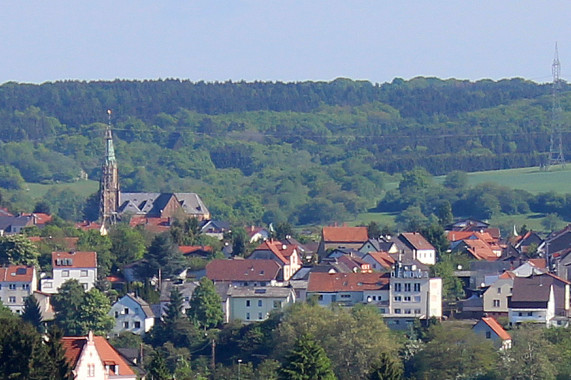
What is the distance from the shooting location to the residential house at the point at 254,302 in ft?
194

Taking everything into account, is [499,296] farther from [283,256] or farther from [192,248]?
[192,248]

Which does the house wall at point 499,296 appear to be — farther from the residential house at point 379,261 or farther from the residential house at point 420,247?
the residential house at point 420,247

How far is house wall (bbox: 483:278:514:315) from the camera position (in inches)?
2330

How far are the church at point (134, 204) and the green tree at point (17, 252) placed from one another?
31.0 metres

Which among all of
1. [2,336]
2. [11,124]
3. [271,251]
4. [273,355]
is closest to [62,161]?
[11,124]

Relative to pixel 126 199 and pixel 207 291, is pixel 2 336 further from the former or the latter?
pixel 126 199

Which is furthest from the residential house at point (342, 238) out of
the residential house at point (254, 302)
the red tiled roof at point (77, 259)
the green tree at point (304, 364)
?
the green tree at point (304, 364)

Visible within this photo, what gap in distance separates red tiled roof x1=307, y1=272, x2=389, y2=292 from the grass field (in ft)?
249

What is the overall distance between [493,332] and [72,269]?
58.9ft

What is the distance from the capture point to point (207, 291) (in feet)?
192

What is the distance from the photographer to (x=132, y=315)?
58562 mm

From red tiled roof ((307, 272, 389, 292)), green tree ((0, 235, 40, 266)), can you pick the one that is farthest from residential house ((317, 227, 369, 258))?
green tree ((0, 235, 40, 266))

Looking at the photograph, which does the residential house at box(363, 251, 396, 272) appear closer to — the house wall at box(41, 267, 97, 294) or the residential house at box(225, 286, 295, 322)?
the residential house at box(225, 286, 295, 322)

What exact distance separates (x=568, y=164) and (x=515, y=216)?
32447 mm
